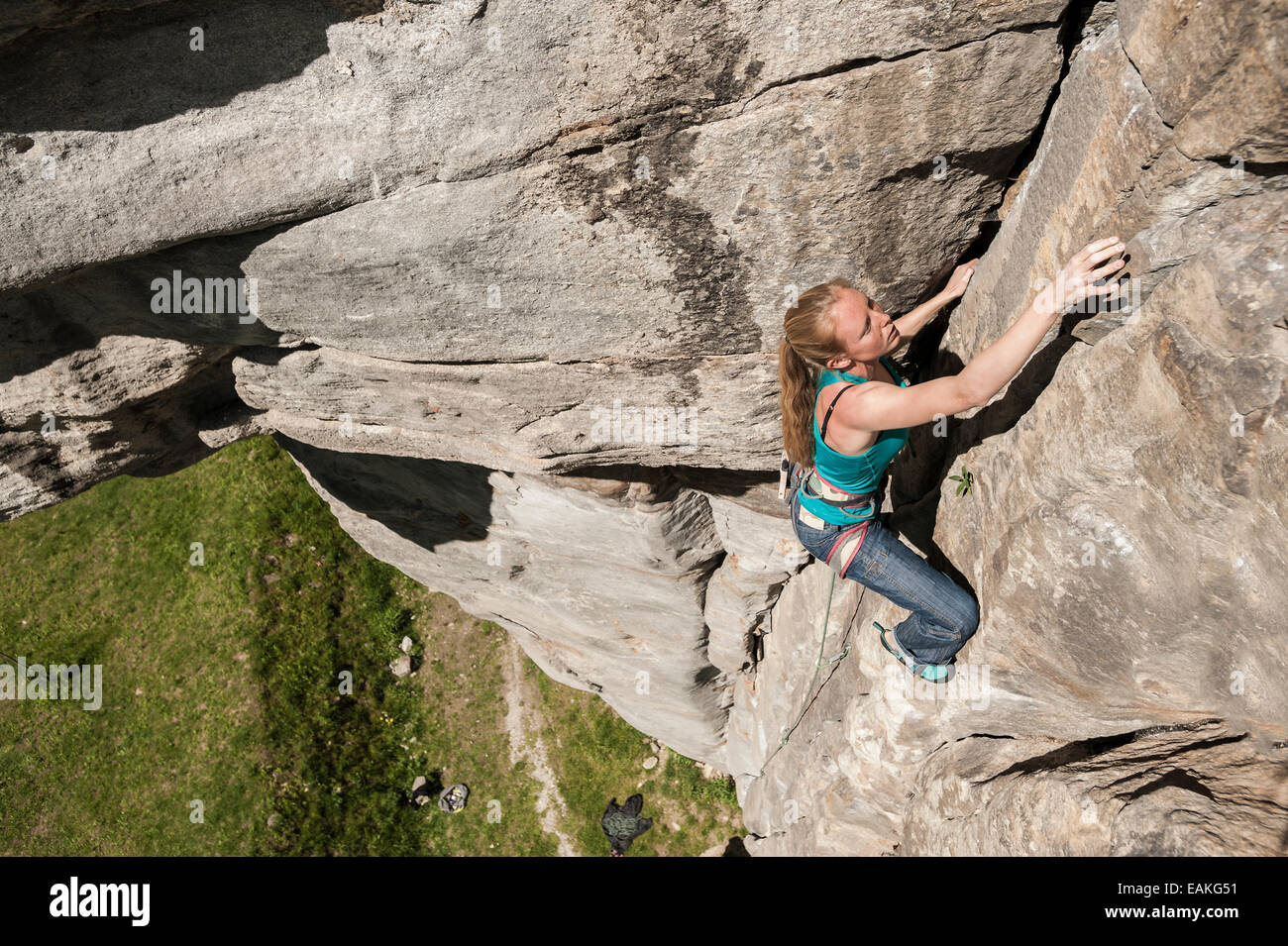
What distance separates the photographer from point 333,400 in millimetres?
7844

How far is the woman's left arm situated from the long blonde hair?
A: 0.73m

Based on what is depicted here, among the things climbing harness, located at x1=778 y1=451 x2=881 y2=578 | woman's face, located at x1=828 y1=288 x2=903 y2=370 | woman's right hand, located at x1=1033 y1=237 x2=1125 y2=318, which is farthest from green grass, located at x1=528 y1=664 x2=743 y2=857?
woman's right hand, located at x1=1033 y1=237 x2=1125 y2=318

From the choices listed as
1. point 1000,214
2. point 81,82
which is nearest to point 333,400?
point 81,82

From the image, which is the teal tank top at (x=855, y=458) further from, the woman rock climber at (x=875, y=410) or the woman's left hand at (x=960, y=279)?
the woman's left hand at (x=960, y=279)

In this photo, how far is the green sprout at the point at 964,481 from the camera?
5762mm

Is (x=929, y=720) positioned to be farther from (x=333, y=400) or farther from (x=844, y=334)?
(x=333, y=400)

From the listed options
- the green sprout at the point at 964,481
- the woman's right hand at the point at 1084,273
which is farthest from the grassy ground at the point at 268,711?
the woman's right hand at the point at 1084,273

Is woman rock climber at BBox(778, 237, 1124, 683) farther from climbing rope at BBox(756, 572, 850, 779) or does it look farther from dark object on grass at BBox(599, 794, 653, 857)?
dark object on grass at BBox(599, 794, 653, 857)

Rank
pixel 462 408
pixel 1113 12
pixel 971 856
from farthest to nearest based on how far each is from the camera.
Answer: pixel 462 408
pixel 971 856
pixel 1113 12

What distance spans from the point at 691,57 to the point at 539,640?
995 cm

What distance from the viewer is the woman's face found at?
15.5ft

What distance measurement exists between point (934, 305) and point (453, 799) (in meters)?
11.2

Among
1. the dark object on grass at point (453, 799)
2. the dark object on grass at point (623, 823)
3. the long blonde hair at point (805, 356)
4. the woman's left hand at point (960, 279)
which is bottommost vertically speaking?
the dark object on grass at point (453, 799)

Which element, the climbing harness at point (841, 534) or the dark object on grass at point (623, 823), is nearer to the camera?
the climbing harness at point (841, 534)
